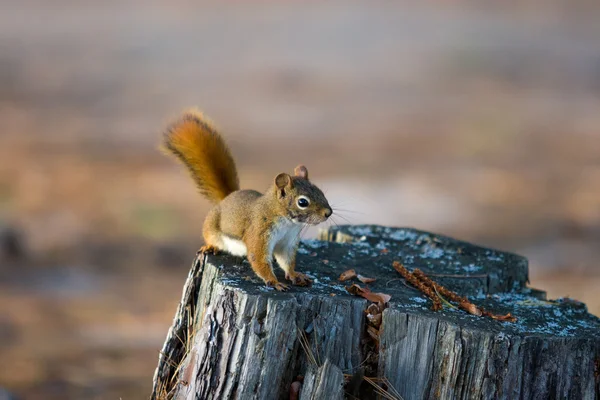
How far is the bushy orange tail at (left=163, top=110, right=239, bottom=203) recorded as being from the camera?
10.1 ft

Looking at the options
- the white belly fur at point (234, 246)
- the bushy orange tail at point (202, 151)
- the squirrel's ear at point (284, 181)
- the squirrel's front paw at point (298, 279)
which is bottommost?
the squirrel's front paw at point (298, 279)

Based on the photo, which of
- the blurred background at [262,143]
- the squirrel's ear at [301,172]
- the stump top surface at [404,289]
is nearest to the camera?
the stump top surface at [404,289]

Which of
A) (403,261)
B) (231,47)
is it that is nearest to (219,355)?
(403,261)

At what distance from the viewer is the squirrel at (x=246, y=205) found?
262cm

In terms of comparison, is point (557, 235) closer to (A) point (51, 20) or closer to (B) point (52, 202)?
(B) point (52, 202)

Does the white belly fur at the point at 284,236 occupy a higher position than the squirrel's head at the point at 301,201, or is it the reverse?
the squirrel's head at the point at 301,201

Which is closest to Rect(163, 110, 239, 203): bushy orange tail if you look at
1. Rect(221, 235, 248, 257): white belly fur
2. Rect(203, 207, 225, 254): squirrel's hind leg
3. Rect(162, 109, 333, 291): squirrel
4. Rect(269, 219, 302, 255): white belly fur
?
Rect(162, 109, 333, 291): squirrel

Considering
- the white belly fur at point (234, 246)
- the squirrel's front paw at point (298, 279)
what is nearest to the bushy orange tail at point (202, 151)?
the white belly fur at point (234, 246)

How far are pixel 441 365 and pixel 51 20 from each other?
10855 mm

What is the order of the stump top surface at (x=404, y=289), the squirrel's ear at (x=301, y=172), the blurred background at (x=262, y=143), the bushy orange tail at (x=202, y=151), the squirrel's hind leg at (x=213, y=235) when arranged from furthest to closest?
the blurred background at (x=262, y=143), the bushy orange tail at (x=202, y=151), the squirrel's hind leg at (x=213, y=235), the squirrel's ear at (x=301, y=172), the stump top surface at (x=404, y=289)

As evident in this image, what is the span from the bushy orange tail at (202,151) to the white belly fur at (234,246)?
13.1 inches

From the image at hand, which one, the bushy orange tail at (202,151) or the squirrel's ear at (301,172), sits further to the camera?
the bushy orange tail at (202,151)

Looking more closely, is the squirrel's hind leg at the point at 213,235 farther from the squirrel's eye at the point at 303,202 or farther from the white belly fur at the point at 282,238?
the squirrel's eye at the point at 303,202

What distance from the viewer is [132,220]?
6430 mm
